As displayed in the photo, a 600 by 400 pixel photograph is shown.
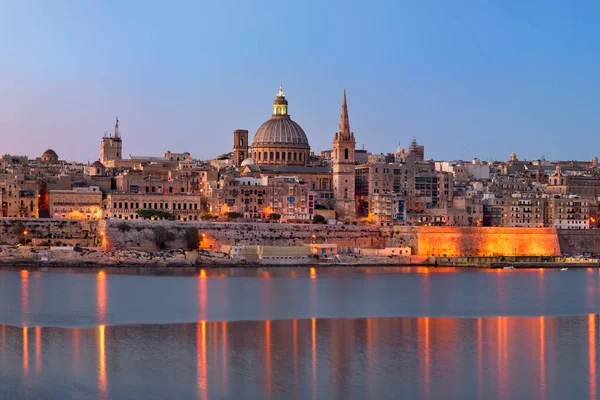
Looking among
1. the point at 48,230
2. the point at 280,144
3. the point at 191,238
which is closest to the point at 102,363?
the point at 191,238

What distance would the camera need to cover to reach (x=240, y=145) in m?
60.3

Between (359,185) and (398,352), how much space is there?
32381 millimetres

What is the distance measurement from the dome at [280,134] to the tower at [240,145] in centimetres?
204

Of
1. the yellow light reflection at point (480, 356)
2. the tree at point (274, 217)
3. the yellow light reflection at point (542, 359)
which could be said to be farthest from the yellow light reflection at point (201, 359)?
the tree at point (274, 217)

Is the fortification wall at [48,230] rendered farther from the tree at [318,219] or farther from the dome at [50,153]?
the dome at [50,153]

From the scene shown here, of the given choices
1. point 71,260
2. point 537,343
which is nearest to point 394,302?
point 537,343

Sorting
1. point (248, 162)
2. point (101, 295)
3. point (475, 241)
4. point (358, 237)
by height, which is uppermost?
point (248, 162)

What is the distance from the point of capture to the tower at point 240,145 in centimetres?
6003

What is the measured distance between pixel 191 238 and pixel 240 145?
19.0 metres

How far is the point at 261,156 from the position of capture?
5703 cm

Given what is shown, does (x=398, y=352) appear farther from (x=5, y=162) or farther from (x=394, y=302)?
(x=5, y=162)

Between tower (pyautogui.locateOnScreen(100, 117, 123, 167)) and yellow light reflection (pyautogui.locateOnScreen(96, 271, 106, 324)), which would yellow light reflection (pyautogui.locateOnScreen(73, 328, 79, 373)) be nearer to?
yellow light reflection (pyautogui.locateOnScreen(96, 271, 106, 324))

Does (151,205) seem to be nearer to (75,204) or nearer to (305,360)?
(75,204)

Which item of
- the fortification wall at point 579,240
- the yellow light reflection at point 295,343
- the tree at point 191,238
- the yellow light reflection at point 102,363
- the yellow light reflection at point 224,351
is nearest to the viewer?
the yellow light reflection at point 102,363
